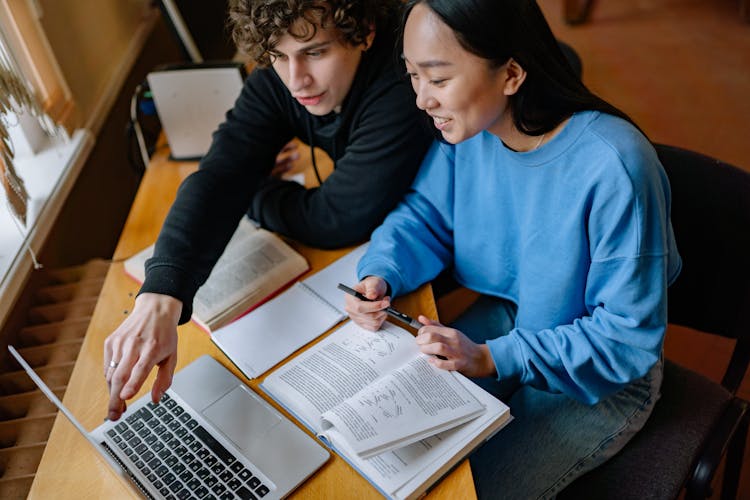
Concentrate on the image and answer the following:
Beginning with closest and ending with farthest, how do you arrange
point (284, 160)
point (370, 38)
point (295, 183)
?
point (370, 38)
point (295, 183)
point (284, 160)

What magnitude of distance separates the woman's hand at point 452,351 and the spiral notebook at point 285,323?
19cm

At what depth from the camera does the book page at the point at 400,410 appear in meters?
0.88

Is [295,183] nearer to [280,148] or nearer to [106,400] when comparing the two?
[280,148]

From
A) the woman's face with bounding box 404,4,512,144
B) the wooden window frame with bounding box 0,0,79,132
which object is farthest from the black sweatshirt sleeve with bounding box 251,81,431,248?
the wooden window frame with bounding box 0,0,79,132

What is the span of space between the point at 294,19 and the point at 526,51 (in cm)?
41

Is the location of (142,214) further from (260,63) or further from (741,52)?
(741,52)

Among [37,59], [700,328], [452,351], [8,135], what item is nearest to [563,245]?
[452,351]

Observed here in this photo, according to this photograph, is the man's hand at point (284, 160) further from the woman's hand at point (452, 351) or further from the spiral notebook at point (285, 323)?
the woman's hand at point (452, 351)

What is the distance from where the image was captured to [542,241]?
42.0 inches

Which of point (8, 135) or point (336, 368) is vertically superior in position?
point (8, 135)

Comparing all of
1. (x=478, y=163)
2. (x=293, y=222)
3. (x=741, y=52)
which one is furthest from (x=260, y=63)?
(x=741, y=52)

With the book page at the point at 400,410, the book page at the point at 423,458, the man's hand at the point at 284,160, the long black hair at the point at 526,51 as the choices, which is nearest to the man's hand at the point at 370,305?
the book page at the point at 400,410

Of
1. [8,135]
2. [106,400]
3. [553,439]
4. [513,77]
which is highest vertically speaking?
[513,77]

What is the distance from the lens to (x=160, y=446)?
0.96 metres
